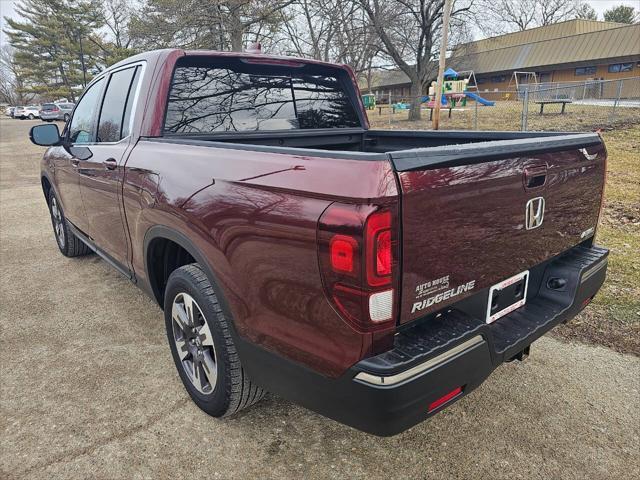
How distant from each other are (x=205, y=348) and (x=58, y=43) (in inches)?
2686

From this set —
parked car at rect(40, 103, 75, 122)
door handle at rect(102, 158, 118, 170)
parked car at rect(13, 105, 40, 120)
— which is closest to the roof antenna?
door handle at rect(102, 158, 118, 170)

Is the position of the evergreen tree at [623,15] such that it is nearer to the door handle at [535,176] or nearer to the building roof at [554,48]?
the building roof at [554,48]

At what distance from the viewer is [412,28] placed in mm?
23328

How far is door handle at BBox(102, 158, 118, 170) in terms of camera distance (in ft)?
9.88

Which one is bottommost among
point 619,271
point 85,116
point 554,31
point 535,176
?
point 619,271

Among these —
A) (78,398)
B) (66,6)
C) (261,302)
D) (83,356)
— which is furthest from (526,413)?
(66,6)

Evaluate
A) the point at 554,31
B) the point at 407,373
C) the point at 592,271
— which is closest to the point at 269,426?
the point at 407,373

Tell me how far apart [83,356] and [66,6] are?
222 feet

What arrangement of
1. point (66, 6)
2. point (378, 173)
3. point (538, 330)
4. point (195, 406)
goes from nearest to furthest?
point (378, 173)
point (538, 330)
point (195, 406)
point (66, 6)

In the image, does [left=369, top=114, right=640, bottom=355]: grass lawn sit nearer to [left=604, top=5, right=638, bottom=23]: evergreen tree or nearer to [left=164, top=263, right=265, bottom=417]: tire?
[left=164, top=263, right=265, bottom=417]: tire

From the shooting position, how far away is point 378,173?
1508 mm

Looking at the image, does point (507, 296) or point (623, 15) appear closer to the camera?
point (507, 296)

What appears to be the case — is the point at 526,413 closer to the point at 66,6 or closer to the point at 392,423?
the point at 392,423

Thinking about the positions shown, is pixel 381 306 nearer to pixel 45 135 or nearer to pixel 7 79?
pixel 45 135
